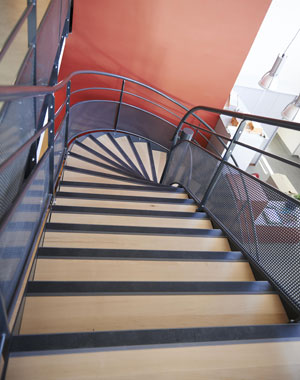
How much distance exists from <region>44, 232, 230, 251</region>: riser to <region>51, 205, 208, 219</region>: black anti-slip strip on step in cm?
32

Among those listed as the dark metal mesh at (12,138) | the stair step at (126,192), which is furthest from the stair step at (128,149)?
the dark metal mesh at (12,138)

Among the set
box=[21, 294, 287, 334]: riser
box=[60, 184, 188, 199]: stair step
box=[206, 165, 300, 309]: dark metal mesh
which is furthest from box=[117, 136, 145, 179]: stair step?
box=[21, 294, 287, 334]: riser

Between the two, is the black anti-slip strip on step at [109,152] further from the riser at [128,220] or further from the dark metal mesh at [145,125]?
the riser at [128,220]

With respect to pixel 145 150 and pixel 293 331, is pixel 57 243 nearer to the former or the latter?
pixel 293 331

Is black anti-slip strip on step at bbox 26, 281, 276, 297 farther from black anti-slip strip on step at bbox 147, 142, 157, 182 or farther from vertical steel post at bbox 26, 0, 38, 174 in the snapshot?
black anti-slip strip on step at bbox 147, 142, 157, 182

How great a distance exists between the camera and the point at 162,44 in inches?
178

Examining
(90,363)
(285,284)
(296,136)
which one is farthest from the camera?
(296,136)

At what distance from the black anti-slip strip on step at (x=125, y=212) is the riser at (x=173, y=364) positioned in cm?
109

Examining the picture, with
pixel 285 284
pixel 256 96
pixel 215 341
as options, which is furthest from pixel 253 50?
pixel 215 341

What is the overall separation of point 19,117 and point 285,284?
5.08ft

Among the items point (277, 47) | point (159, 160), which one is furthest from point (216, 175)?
point (277, 47)

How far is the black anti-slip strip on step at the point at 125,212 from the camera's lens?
1894 mm

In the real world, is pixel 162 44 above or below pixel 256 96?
above

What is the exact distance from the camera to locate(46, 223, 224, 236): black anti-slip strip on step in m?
1.64
